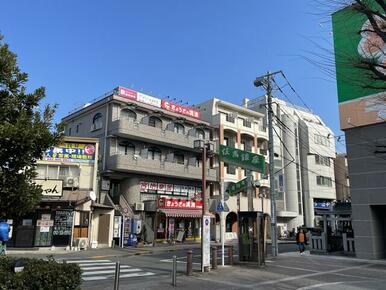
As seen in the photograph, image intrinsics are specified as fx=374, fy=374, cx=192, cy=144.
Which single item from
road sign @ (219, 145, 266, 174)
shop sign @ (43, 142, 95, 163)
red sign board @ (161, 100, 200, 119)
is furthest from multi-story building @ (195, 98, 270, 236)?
road sign @ (219, 145, 266, 174)

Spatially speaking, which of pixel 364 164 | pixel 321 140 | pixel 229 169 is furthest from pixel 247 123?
pixel 364 164

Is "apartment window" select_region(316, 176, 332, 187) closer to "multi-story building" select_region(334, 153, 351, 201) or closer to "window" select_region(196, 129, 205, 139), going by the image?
"multi-story building" select_region(334, 153, 351, 201)

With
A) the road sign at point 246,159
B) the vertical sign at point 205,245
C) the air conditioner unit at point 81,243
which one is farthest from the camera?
the air conditioner unit at point 81,243

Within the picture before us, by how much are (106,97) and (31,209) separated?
26.7 meters

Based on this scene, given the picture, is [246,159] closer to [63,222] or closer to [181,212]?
[63,222]

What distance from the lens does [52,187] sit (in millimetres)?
25516

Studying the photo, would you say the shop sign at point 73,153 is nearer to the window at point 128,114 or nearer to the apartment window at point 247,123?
the window at point 128,114

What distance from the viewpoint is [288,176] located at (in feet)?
169

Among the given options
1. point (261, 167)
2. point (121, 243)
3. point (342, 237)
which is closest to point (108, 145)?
point (121, 243)

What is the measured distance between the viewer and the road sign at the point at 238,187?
19048 mm

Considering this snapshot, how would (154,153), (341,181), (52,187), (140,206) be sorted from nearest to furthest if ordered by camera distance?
(52,187) → (140,206) → (154,153) → (341,181)

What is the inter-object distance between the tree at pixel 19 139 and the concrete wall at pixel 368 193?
17.6m

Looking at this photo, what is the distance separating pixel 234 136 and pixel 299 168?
48.8 ft

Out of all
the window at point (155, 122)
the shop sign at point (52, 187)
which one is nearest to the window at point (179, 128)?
the window at point (155, 122)
